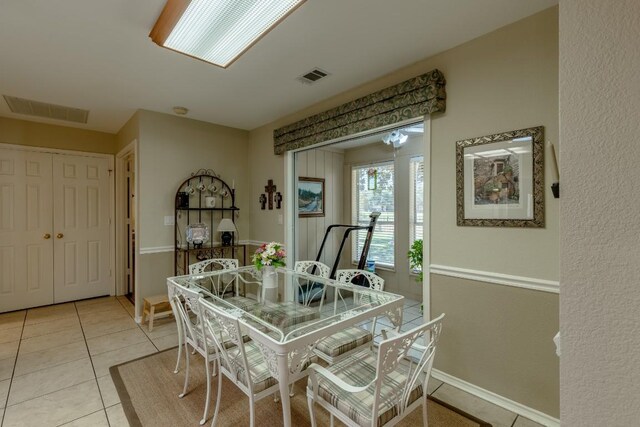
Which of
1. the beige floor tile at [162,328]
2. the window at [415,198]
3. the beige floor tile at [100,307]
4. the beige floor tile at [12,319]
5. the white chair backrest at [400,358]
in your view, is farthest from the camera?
the window at [415,198]

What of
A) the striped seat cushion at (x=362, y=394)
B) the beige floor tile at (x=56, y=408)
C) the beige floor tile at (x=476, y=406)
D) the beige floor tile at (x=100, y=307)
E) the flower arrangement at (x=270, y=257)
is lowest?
the beige floor tile at (x=476, y=406)

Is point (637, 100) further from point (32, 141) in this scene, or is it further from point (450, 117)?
point (32, 141)

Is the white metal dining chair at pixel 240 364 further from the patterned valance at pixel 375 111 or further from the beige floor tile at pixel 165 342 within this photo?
the patterned valance at pixel 375 111

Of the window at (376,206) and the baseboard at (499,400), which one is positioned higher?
the window at (376,206)

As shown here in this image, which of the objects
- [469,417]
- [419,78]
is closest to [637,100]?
[419,78]

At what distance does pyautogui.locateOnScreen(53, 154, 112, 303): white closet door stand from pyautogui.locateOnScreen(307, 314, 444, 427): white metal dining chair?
4377 millimetres

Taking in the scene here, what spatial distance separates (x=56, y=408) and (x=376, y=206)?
4.01 metres

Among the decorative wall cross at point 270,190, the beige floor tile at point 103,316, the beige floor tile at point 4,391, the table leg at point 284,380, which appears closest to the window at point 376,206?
the decorative wall cross at point 270,190

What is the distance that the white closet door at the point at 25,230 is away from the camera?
12.5 feet

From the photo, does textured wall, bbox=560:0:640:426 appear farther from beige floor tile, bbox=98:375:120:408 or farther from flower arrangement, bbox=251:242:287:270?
beige floor tile, bbox=98:375:120:408

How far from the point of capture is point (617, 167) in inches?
29.1

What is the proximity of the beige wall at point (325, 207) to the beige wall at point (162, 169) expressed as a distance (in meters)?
1.32

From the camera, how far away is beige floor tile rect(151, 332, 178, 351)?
2909 mm

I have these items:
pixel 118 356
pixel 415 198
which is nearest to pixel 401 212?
pixel 415 198
